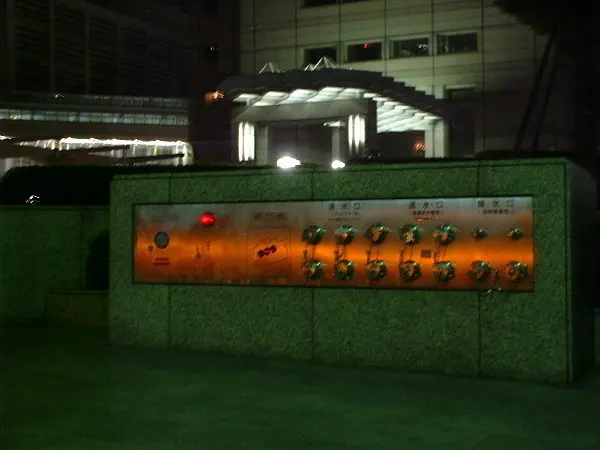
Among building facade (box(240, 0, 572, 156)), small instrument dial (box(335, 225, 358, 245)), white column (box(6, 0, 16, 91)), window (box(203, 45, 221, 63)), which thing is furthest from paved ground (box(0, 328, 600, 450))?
window (box(203, 45, 221, 63))

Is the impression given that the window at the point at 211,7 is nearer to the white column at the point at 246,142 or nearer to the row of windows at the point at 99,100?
the row of windows at the point at 99,100

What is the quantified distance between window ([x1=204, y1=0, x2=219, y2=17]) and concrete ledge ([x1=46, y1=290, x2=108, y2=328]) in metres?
30.5

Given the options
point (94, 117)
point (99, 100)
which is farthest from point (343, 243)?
point (99, 100)

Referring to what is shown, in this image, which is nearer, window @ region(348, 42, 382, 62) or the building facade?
the building facade

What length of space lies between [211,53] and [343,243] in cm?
3393

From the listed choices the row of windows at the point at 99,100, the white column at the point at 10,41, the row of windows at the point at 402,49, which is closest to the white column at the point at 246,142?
the row of windows at the point at 402,49

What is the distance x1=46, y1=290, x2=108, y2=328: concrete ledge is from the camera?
13734 millimetres

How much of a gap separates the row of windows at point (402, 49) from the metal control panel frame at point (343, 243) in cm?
2650

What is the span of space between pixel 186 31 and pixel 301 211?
4052cm

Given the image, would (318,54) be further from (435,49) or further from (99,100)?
(99,100)

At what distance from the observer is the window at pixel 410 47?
36.8 m

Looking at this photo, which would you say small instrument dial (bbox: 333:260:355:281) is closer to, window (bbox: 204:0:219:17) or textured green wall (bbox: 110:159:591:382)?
textured green wall (bbox: 110:159:591:382)

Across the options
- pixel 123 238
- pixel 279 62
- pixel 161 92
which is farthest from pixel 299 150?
pixel 123 238

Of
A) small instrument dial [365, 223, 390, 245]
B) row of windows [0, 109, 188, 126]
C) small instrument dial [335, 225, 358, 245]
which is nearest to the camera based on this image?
small instrument dial [365, 223, 390, 245]
